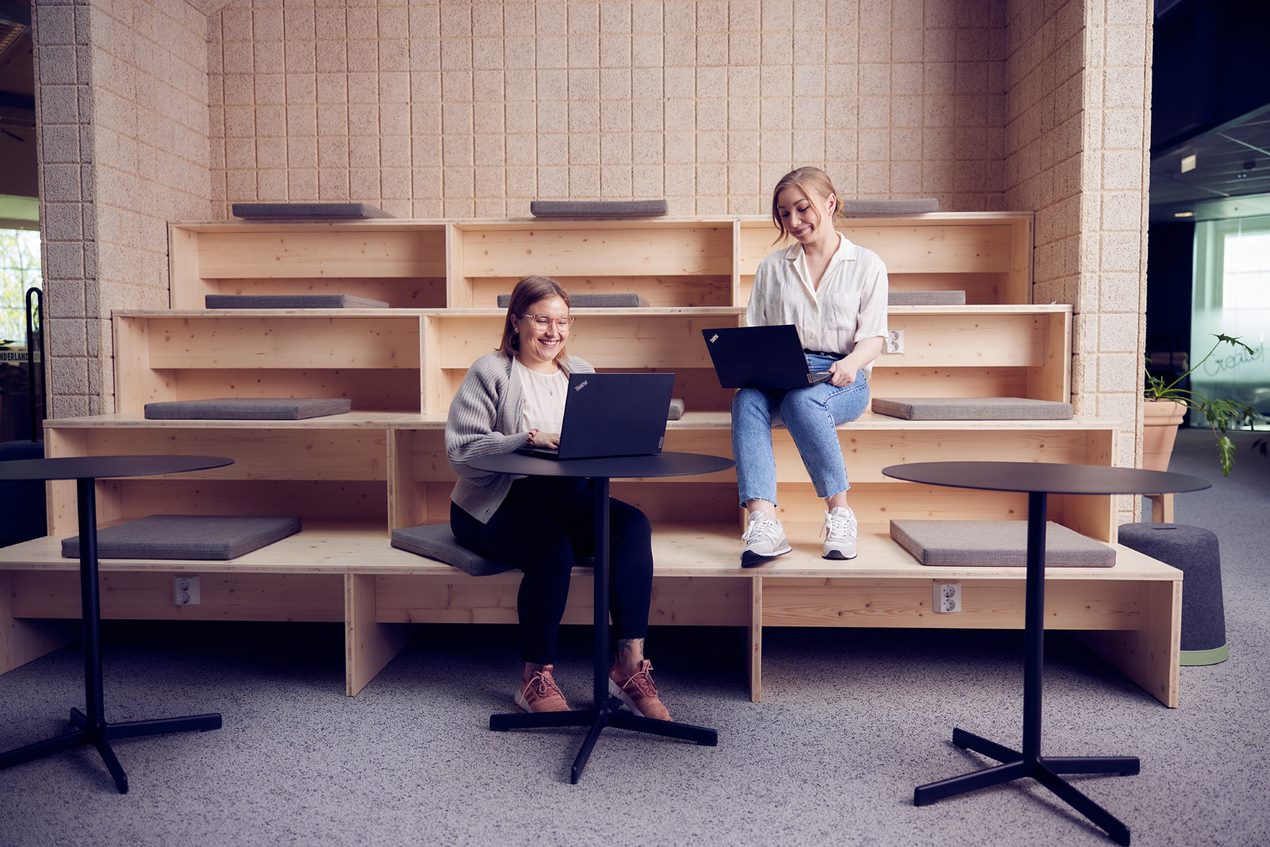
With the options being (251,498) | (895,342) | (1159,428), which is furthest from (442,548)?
(1159,428)

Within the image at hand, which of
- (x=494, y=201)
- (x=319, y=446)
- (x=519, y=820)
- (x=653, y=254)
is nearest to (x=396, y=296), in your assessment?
(x=494, y=201)

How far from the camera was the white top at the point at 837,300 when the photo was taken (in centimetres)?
264

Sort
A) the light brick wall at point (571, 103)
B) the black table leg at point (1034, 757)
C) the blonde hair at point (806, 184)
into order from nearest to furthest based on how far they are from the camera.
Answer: the black table leg at point (1034, 757)
the blonde hair at point (806, 184)
the light brick wall at point (571, 103)

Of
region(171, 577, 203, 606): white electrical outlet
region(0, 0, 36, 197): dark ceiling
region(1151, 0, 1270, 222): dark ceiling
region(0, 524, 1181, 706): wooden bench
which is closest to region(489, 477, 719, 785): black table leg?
region(0, 524, 1181, 706): wooden bench

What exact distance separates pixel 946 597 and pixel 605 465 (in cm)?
125

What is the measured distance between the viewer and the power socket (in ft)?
8.68

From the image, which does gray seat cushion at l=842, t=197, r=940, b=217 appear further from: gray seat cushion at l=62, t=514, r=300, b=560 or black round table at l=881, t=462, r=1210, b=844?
gray seat cushion at l=62, t=514, r=300, b=560

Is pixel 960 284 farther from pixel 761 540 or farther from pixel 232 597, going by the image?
pixel 232 597

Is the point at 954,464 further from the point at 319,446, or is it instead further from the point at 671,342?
the point at 319,446

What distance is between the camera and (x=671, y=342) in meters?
3.21

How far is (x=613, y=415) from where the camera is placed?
205 centimetres

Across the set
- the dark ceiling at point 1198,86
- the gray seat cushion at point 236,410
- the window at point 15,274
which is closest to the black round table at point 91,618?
the gray seat cushion at point 236,410

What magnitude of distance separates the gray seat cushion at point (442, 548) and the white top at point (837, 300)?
1.08 m

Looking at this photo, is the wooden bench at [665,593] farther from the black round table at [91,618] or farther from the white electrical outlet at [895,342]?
the white electrical outlet at [895,342]
